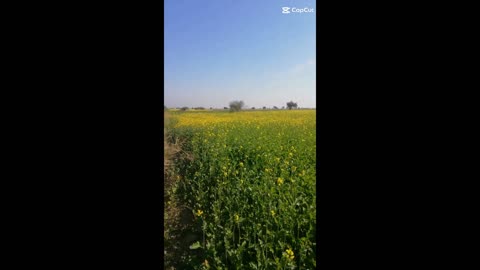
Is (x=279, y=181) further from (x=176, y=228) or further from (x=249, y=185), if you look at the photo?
(x=176, y=228)

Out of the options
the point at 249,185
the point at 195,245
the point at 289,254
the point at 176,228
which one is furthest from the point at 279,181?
the point at 176,228

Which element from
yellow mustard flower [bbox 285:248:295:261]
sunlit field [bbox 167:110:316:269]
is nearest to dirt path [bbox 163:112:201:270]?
sunlit field [bbox 167:110:316:269]

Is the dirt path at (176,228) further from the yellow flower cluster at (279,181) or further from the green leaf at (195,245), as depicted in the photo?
the yellow flower cluster at (279,181)

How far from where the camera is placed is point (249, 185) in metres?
1.64

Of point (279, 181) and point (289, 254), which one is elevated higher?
point (279, 181)

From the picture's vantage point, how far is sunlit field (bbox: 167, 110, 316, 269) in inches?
55.4

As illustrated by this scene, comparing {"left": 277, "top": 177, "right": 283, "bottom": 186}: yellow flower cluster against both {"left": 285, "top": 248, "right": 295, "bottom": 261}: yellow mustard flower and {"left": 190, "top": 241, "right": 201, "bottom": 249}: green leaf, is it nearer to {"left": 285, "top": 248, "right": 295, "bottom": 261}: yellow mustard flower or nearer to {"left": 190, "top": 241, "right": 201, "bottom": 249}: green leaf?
{"left": 285, "top": 248, "right": 295, "bottom": 261}: yellow mustard flower

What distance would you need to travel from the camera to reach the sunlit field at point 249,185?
1.41m

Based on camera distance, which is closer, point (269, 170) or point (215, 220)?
point (215, 220)

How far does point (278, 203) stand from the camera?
5.19 feet
